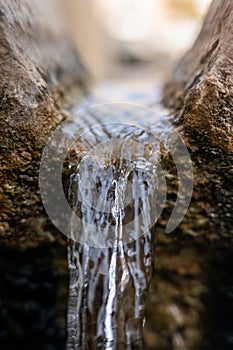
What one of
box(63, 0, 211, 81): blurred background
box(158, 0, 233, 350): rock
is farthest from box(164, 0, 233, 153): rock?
box(63, 0, 211, 81): blurred background

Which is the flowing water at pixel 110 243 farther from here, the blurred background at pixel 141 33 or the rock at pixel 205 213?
the blurred background at pixel 141 33

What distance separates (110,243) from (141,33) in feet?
33.0

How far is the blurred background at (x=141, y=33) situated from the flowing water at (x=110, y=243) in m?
4.94

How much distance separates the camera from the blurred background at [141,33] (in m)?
7.29

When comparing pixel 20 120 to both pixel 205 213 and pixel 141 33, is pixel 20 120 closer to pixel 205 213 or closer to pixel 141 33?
pixel 205 213

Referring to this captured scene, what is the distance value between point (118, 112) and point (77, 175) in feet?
2.86

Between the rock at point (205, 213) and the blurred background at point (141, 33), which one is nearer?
the rock at point (205, 213)

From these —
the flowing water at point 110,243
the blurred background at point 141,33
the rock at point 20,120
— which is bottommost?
the flowing water at point 110,243

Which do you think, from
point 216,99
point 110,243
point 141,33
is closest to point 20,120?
point 110,243

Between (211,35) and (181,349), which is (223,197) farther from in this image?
(181,349)

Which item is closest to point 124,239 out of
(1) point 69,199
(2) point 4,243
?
(1) point 69,199

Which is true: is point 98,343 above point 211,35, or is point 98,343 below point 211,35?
below

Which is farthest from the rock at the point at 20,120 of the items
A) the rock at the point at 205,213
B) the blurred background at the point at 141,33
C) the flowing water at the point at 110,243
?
the blurred background at the point at 141,33

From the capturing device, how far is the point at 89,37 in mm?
5648
